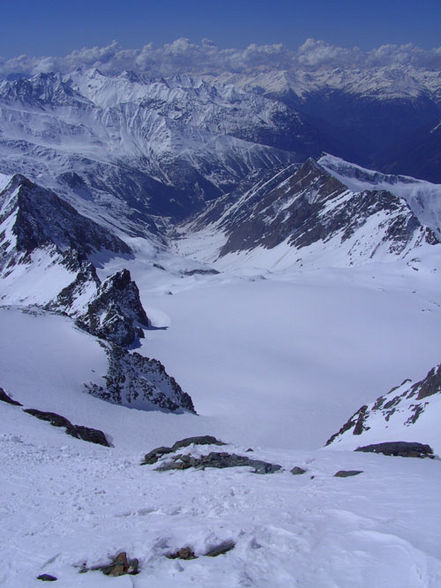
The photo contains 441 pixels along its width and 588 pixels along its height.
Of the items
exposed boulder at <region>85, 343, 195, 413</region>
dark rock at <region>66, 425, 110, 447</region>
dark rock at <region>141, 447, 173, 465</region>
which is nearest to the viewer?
dark rock at <region>141, 447, 173, 465</region>

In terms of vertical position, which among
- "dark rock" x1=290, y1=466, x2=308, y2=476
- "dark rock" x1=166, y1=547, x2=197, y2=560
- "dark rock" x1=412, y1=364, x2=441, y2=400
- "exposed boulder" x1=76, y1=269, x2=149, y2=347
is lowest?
"dark rock" x1=166, y1=547, x2=197, y2=560

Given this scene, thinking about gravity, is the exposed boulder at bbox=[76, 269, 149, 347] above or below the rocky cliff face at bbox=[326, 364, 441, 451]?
above

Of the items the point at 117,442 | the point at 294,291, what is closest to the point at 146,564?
the point at 117,442

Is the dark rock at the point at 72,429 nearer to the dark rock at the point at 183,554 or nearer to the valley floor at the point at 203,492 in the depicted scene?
the valley floor at the point at 203,492

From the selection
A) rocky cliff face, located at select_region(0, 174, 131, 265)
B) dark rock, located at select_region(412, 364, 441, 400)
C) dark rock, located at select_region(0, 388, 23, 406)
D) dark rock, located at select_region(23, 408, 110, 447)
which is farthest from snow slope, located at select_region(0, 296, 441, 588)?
rocky cliff face, located at select_region(0, 174, 131, 265)

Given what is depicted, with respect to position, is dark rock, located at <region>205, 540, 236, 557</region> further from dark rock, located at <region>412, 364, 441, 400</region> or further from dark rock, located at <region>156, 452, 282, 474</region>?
dark rock, located at <region>412, 364, 441, 400</region>

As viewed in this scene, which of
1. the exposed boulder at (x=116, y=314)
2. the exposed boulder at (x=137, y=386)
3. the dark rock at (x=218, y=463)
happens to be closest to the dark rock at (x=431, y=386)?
the dark rock at (x=218, y=463)
